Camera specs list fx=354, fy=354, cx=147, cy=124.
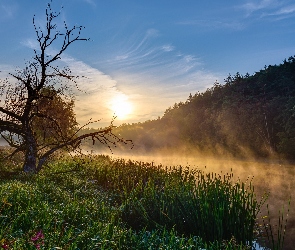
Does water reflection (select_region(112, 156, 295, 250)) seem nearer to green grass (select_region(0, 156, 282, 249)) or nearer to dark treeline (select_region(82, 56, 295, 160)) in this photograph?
green grass (select_region(0, 156, 282, 249))

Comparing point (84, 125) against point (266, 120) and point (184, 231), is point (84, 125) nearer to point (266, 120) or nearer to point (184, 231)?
point (184, 231)

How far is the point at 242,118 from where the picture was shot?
3728cm

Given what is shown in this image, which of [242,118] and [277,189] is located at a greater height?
[242,118]

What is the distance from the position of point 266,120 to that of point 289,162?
20.8 feet

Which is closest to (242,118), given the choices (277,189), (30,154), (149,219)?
(277,189)

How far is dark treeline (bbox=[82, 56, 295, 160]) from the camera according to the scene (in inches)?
1340

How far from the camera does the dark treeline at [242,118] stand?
1340 inches

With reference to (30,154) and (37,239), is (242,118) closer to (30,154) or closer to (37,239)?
(30,154)

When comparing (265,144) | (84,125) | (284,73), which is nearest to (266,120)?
(265,144)

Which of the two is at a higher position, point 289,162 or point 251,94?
point 251,94

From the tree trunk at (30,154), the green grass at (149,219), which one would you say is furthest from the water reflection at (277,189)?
the tree trunk at (30,154)

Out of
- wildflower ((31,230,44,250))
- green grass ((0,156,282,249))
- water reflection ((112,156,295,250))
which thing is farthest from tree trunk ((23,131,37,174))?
wildflower ((31,230,44,250))

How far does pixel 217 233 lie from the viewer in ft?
28.8

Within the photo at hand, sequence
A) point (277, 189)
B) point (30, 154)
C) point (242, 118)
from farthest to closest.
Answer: point (242, 118)
point (277, 189)
point (30, 154)
